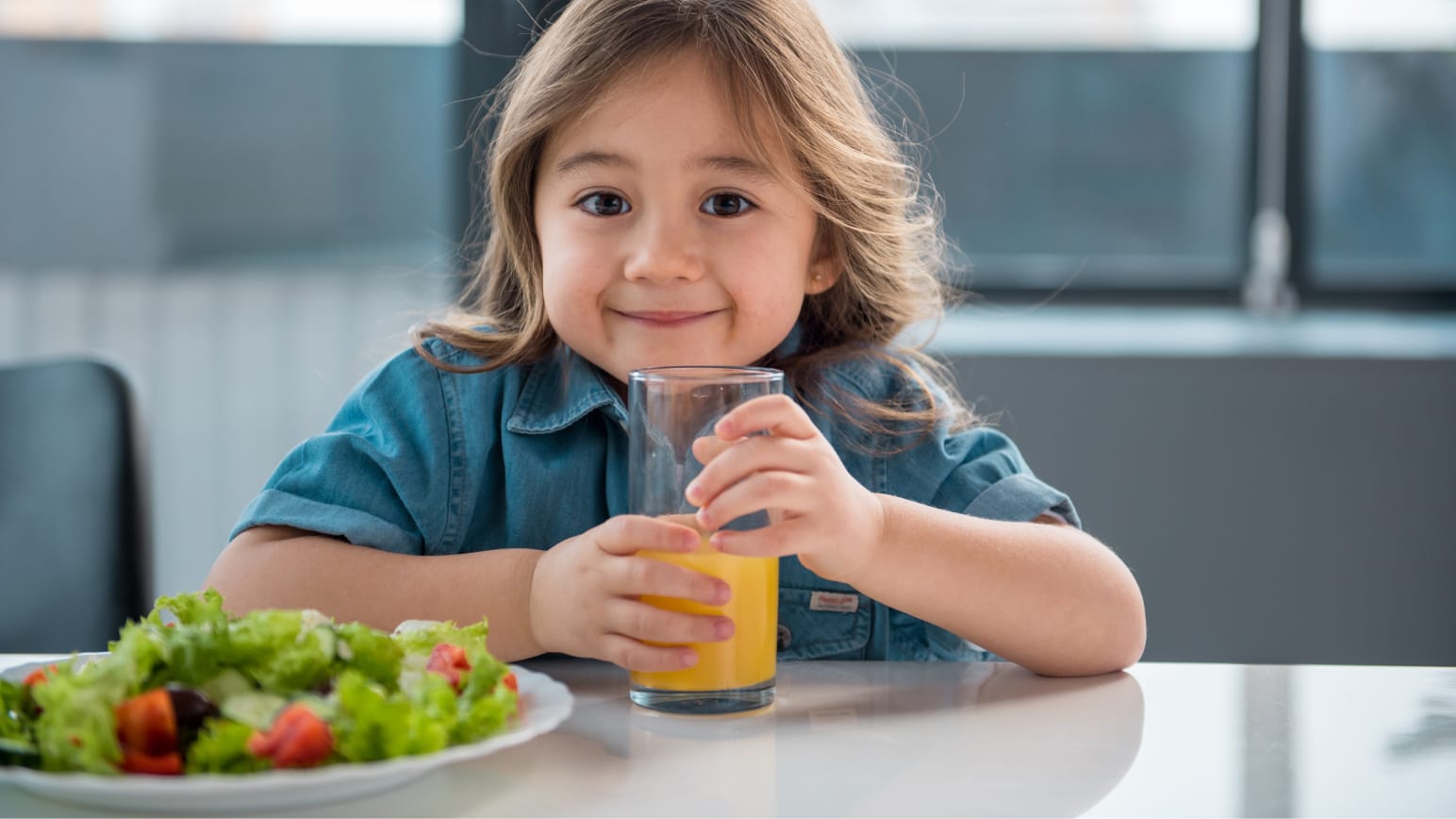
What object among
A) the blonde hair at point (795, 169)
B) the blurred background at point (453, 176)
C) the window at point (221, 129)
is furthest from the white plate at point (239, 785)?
the window at point (221, 129)

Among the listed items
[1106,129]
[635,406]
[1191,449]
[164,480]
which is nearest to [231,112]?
[164,480]

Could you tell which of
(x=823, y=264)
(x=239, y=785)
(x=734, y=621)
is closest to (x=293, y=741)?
(x=239, y=785)

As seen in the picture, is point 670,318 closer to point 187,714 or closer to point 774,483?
point 774,483

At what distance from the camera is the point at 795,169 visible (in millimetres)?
1113

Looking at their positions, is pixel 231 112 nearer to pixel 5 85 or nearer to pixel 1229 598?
pixel 5 85

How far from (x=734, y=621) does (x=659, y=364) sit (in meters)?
0.32

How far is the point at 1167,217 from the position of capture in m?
2.51

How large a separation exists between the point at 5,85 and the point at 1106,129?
6.07ft

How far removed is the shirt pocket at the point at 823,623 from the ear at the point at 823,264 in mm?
252

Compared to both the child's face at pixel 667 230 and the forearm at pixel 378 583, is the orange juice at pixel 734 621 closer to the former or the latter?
the forearm at pixel 378 583

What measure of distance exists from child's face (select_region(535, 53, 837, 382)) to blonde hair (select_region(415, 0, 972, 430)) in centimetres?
Answer: 2

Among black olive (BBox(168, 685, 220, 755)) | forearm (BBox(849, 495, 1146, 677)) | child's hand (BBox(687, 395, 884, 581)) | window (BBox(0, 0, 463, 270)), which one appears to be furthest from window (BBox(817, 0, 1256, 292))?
black olive (BBox(168, 685, 220, 755))

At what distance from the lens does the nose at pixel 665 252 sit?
→ 3.40 ft

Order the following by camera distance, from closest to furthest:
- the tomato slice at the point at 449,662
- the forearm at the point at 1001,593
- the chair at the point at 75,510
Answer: the tomato slice at the point at 449,662 < the forearm at the point at 1001,593 < the chair at the point at 75,510
